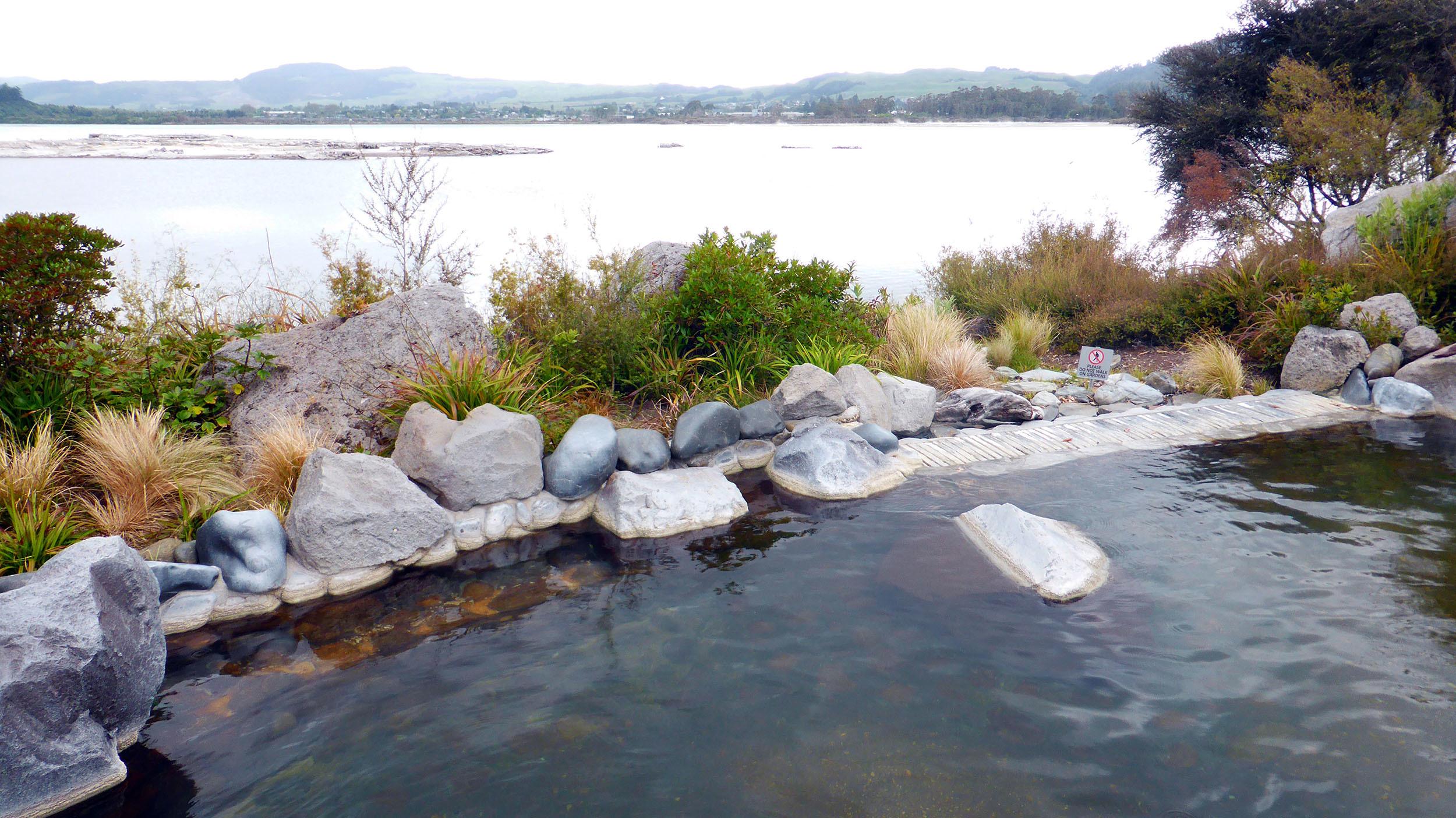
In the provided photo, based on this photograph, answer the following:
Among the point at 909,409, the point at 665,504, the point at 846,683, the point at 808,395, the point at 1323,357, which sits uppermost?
the point at 1323,357

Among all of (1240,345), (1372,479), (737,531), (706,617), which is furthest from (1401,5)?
(706,617)

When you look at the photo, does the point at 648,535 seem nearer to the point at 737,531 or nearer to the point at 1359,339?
the point at 737,531

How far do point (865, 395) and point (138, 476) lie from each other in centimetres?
609

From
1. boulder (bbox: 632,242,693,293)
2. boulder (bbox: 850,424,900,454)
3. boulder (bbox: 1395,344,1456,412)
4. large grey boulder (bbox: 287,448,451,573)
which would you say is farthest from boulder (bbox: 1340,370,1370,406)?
large grey boulder (bbox: 287,448,451,573)

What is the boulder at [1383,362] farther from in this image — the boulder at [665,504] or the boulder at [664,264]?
the boulder at [664,264]

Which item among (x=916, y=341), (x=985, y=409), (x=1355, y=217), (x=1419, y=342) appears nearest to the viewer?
(x=985, y=409)

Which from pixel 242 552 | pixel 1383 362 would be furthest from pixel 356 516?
pixel 1383 362

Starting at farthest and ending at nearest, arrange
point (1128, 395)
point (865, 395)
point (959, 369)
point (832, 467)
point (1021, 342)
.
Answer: point (1021, 342) < point (959, 369) < point (1128, 395) < point (865, 395) < point (832, 467)

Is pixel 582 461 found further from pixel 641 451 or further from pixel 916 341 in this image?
pixel 916 341

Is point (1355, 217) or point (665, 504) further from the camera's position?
point (1355, 217)

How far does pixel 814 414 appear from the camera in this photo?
7.87 metres

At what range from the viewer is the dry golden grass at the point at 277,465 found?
578 cm

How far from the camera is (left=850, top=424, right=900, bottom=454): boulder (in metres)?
7.57

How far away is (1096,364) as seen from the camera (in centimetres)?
Answer: 919
